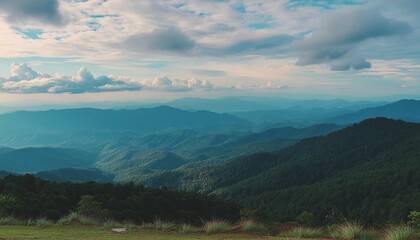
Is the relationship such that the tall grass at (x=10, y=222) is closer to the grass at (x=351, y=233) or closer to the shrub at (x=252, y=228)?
the shrub at (x=252, y=228)

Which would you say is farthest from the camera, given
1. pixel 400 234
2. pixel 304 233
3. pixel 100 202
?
pixel 100 202

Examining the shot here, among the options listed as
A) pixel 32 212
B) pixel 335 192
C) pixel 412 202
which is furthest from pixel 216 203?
pixel 335 192

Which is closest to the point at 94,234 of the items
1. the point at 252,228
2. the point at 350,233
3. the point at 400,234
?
the point at 252,228

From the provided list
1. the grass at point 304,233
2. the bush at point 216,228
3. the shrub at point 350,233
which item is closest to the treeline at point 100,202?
the bush at point 216,228

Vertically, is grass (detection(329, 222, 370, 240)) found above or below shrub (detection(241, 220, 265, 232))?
above

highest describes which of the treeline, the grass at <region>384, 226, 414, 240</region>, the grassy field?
the grass at <region>384, 226, 414, 240</region>

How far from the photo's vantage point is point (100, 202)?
36750mm

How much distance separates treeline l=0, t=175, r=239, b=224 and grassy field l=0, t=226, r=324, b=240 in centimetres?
885

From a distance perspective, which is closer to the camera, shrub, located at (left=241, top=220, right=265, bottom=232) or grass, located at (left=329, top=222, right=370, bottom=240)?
grass, located at (left=329, top=222, right=370, bottom=240)

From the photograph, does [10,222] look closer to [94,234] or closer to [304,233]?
[94,234]

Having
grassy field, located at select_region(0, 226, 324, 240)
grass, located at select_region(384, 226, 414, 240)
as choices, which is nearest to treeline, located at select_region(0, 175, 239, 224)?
grassy field, located at select_region(0, 226, 324, 240)

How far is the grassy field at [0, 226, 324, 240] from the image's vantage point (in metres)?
14.0

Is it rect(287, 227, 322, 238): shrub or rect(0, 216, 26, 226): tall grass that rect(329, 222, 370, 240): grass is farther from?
rect(0, 216, 26, 226): tall grass

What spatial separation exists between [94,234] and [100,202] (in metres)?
23.0
